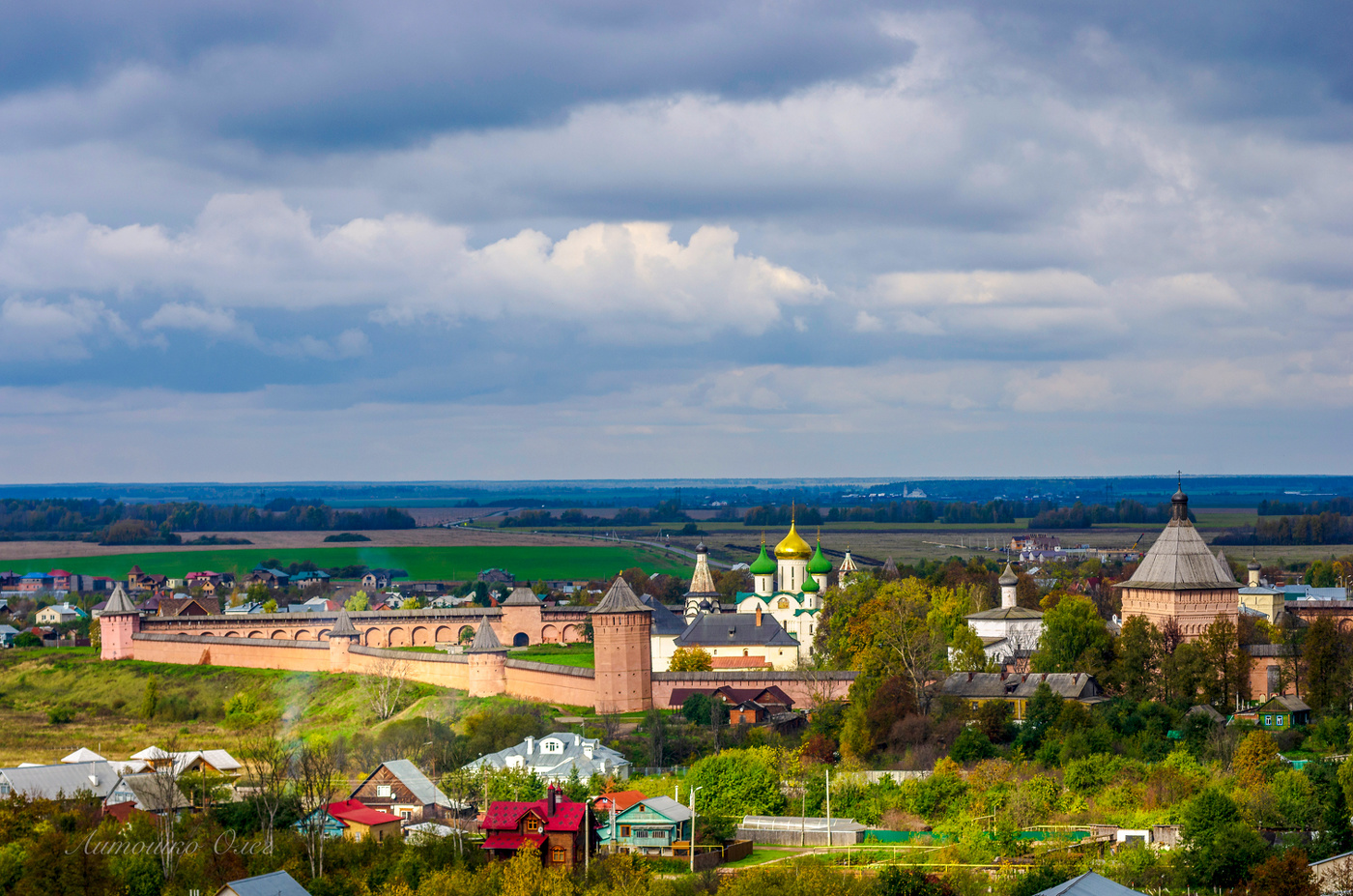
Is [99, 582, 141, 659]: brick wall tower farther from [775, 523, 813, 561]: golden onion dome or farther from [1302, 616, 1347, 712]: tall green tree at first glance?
[1302, 616, 1347, 712]: tall green tree

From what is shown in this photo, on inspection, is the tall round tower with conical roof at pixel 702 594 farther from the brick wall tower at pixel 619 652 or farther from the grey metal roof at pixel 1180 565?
the grey metal roof at pixel 1180 565

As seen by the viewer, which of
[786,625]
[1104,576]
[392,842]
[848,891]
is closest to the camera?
[848,891]

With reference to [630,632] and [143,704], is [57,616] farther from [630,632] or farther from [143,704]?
[630,632]

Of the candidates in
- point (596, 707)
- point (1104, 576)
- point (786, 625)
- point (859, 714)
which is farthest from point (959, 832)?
point (1104, 576)

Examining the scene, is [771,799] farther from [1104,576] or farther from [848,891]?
[1104,576]

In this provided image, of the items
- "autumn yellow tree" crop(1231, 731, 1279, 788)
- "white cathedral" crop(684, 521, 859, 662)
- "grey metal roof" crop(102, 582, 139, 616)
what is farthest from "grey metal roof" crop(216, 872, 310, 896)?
"grey metal roof" crop(102, 582, 139, 616)

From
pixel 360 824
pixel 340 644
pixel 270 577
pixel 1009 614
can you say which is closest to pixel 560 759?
pixel 360 824
